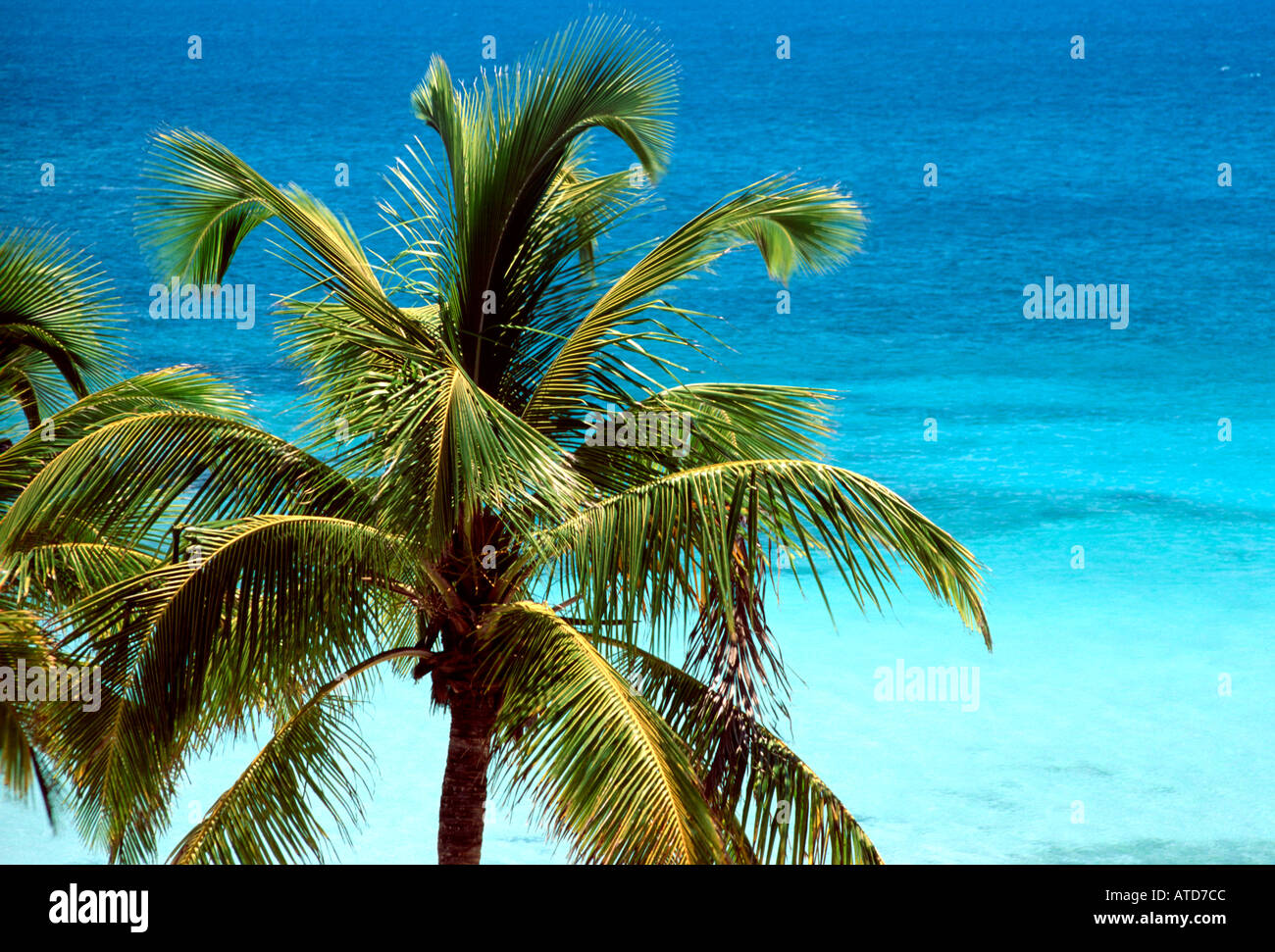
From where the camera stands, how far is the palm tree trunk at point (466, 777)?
7.12m

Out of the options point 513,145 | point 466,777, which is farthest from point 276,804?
point 513,145

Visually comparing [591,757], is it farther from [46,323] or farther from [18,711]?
[46,323]

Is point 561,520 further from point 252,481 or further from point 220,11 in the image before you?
point 220,11

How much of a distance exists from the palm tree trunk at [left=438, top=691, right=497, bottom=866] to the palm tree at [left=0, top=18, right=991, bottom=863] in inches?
0.7

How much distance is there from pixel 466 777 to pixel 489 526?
129 cm

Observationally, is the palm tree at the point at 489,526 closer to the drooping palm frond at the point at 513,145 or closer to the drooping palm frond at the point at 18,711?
the drooping palm frond at the point at 513,145

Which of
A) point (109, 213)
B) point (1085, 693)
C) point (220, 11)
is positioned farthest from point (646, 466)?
point (220, 11)

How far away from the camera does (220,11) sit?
1943 inches

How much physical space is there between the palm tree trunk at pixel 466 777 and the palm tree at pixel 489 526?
2cm

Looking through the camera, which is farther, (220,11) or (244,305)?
(220,11)

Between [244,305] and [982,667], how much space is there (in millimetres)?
22635

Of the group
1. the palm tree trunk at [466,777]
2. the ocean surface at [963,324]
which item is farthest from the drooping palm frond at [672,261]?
the ocean surface at [963,324]

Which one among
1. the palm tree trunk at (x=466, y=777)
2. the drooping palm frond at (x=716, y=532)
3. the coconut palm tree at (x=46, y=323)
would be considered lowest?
the palm tree trunk at (x=466, y=777)

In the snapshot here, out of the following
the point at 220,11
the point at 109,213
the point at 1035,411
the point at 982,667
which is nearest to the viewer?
the point at 982,667
